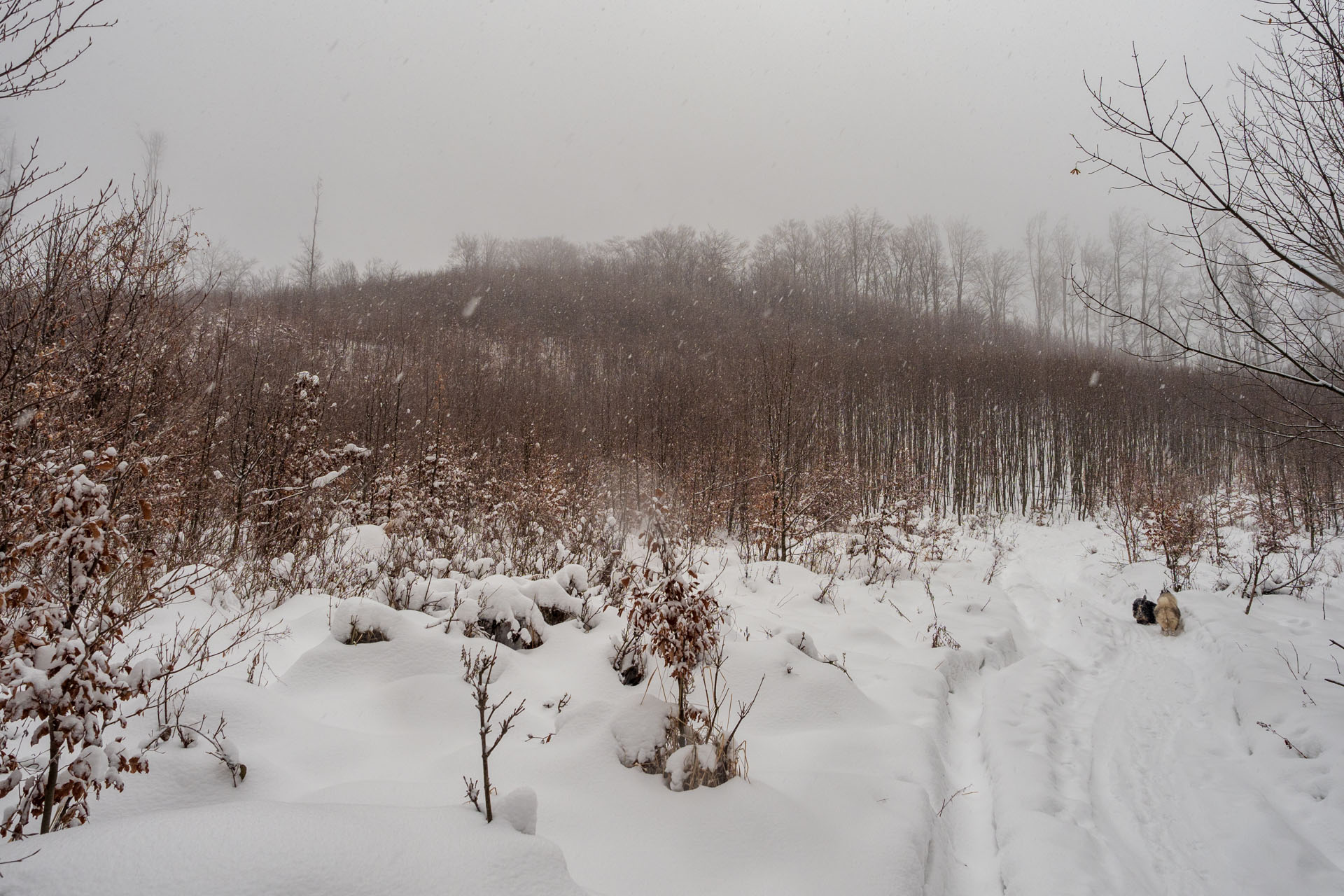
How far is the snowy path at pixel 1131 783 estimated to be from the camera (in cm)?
244

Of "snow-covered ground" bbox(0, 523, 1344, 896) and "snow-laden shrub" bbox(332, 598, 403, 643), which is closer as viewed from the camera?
"snow-covered ground" bbox(0, 523, 1344, 896)

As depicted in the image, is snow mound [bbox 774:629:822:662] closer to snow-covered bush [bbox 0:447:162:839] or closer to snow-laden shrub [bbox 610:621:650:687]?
snow-laden shrub [bbox 610:621:650:687]

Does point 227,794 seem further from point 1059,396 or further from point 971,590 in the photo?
point 1059,396

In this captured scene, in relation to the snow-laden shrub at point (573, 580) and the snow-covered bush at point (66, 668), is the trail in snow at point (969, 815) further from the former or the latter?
the snow-covered bush at point (66, 668)

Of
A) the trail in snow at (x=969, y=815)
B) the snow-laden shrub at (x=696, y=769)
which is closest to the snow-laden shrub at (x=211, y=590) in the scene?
the snow-laden shrub at (x=696, y=769)

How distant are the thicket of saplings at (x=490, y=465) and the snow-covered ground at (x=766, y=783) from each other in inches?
8.5

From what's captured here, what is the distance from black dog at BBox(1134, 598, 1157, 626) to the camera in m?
6.22

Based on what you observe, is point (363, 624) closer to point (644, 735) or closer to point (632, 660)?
point (632, 660)

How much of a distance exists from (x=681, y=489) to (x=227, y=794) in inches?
389

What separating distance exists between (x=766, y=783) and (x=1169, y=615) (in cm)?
569

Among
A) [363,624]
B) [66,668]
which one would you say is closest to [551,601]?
[363,624]

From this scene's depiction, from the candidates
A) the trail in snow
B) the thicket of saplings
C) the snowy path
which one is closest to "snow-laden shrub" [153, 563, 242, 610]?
the thicket of saplings

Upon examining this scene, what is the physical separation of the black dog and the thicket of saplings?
4.68ft

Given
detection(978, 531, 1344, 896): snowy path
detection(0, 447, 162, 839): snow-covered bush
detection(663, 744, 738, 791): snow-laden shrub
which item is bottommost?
detection(978, 531, 1344, 896): snowy path
